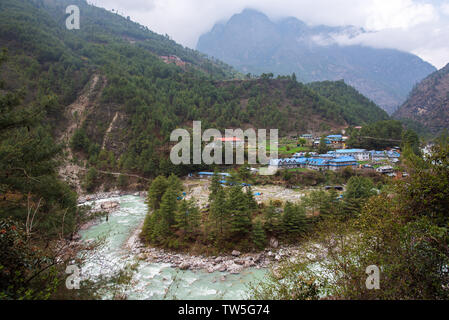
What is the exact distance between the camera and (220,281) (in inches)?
468

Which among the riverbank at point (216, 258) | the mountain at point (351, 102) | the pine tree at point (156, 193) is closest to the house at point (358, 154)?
the riverbank at point (216, 258)

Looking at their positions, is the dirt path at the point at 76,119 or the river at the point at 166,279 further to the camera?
the dirt path at the point at 76,119

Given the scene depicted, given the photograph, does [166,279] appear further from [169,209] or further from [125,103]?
[125,103]

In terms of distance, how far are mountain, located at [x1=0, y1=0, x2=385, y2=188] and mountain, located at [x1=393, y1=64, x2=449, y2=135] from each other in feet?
51.2

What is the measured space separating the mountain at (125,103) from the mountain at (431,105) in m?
15.6

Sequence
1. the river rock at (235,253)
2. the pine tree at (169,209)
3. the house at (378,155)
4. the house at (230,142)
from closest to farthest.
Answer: the river rock at (235,253) → the pine tree at (169,209) → the house at (378,155) → the house at (230,142)

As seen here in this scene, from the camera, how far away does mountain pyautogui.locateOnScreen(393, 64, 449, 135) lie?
6465 cm

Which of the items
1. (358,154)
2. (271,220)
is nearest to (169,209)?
(271,220)

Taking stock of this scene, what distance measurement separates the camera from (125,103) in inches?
1636

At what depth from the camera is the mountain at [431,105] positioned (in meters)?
64.7

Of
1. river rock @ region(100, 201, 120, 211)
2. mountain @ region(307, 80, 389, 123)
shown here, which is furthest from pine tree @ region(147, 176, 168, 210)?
mountain @ region(307, 80, 389, 123)

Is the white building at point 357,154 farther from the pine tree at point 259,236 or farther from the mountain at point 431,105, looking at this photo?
the mountain at point 431,105
